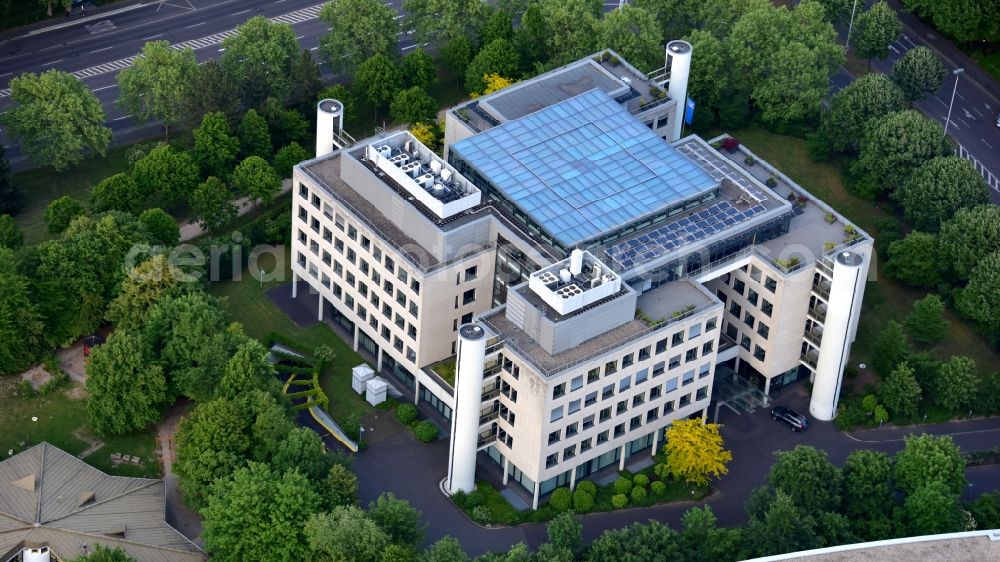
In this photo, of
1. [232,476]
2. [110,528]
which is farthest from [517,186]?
[110,528]

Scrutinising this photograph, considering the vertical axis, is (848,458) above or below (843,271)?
below

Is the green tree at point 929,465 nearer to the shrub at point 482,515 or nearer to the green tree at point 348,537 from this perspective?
the shrub at point 482,515

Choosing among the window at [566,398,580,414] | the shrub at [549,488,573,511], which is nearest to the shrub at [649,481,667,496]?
the shrub at [549,488,573,511]

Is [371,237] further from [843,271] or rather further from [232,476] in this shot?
[843,271]

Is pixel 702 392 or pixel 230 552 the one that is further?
pixel 702 392

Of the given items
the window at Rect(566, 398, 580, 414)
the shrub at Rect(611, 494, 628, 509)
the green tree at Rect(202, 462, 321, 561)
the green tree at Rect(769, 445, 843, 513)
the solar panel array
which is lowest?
the shrub at Rect(611, 494, 628, 509)

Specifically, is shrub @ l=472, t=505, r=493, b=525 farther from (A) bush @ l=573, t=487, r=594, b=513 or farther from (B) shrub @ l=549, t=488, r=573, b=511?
(A) bush @ l=573, t=487, r=594, b=513

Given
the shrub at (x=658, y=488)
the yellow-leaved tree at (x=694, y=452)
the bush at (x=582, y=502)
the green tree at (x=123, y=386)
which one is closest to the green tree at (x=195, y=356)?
the green tree at (x=123, y=386)
